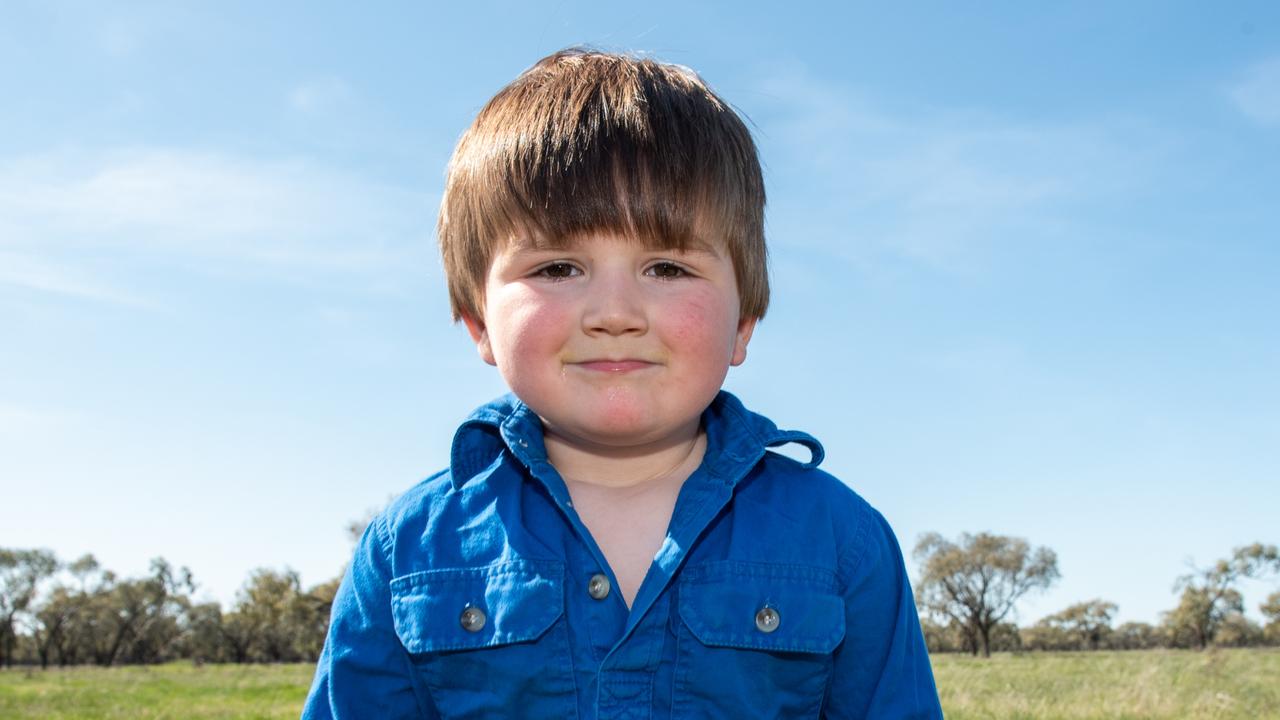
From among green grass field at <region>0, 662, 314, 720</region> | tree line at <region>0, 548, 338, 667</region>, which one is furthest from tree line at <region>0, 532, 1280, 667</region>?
green grass field at <region>0, 662, 314, 720</region>

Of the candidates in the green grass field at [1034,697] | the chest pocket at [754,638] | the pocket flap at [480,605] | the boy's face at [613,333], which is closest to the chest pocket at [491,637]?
the pocket flap at [480,605]

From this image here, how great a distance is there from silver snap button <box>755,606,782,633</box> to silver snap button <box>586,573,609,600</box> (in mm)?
342

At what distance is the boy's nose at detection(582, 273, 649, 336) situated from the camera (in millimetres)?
2164

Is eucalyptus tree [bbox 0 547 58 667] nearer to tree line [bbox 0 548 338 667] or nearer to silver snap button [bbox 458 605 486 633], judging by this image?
tree line [bbox 0 548 338 667]

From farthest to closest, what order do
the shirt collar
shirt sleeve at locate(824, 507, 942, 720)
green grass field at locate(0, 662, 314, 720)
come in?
green grass field at locate(0, 662, 314, 720)
the shirt collar
shirt sleeve at locate(824, 507, 942, 720)

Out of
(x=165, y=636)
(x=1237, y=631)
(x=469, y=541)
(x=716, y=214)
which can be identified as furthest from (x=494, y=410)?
(x=165, y=636)

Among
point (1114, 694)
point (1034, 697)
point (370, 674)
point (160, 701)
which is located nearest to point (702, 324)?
point (370, 674)

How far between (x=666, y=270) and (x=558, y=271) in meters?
0.24

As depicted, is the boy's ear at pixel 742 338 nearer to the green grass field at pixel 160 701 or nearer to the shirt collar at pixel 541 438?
the shirt collar at pixel 541 438

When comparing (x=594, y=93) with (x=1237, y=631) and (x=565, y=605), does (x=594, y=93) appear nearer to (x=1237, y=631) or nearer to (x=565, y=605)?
(x=565, y=605)

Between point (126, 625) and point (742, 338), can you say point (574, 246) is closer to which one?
point (742, 338)

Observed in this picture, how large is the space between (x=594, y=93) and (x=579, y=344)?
686mm

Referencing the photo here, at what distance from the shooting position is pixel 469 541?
243 centimetres

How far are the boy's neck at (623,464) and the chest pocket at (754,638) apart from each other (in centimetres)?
31
